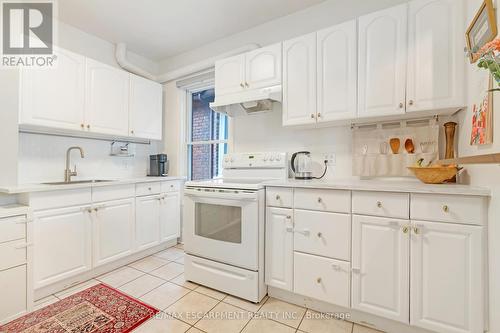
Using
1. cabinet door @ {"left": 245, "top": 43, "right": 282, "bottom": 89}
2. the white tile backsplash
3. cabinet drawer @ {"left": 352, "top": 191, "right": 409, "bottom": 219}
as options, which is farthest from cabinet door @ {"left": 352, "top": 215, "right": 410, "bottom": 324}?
the white tile backsplash

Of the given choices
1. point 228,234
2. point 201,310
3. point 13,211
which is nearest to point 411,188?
point 228,234

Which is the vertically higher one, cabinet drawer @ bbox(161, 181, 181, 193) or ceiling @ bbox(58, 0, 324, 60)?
ceiling @ bbox(58, 0, 324, 60)

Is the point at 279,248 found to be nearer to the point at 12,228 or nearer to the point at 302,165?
the point at 302,165

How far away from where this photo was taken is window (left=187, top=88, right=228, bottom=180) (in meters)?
3.16

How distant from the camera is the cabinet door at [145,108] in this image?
284cm

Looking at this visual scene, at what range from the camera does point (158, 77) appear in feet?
11.0

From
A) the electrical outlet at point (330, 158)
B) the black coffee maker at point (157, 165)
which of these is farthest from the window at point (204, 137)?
the electrical outlet at point (330, 158)

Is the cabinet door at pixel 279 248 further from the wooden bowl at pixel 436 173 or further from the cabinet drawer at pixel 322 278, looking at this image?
the wooden bowl at pixel 436 173

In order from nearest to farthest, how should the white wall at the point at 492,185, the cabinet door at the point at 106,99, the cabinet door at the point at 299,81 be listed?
1. the white wall at the point at 492,185
2. the cabinet door at the point at 299,81
3. the cabinet door at the point at 106,99

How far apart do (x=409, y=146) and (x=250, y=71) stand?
1.62 meters

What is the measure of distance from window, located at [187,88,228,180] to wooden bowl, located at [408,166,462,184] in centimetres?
218

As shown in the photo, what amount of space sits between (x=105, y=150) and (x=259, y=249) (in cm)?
239

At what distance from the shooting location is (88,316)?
162cm

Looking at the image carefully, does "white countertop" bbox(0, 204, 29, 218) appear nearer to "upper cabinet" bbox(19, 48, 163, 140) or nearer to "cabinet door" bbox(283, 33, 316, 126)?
"upper cabinet" bbox(19, 48, 163, 140)
